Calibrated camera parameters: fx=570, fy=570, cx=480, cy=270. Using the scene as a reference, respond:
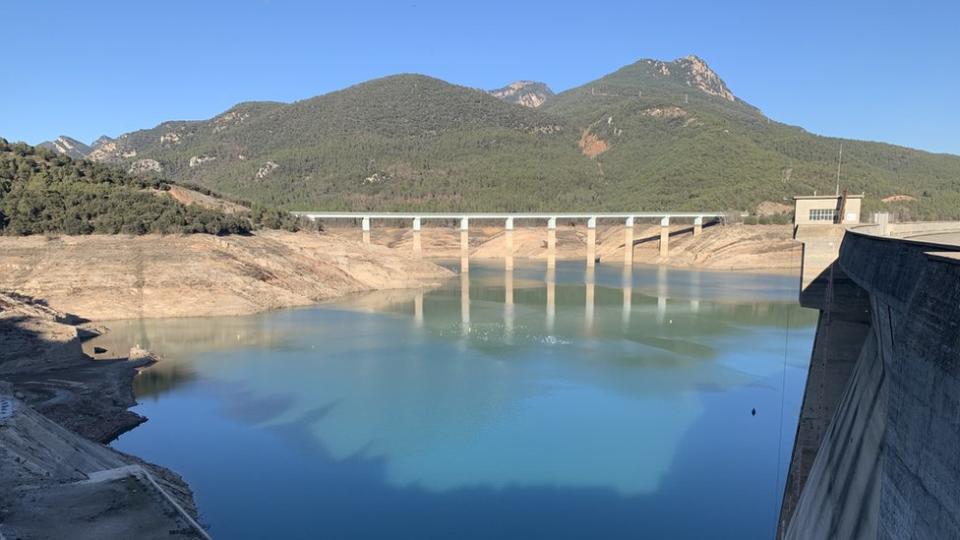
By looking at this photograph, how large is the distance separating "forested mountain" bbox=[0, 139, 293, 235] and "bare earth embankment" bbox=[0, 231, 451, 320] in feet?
5.68

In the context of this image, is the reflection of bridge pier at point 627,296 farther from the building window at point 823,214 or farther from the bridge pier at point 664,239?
the building window at point 823,214

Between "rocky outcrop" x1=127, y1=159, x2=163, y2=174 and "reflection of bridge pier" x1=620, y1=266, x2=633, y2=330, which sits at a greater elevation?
"rocky outcrop" x1=127, y1=159, x2=163, y2=174

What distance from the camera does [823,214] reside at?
23.3 metres

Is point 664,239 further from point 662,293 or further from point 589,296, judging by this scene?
point 589,296

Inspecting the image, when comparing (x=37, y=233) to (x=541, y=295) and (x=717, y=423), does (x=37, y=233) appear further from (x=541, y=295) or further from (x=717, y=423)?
(x=717, y=423)

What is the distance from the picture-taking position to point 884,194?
369 feet

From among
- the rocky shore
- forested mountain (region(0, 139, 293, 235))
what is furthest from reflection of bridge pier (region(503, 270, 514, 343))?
forested mountain (region(0, 139, 293, 235))

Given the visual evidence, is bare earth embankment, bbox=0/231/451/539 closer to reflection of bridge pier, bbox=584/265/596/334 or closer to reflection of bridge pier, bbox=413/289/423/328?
reflection of bridge pier, bbox=413/289/423/328

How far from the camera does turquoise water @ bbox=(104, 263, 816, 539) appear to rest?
18.2 metres

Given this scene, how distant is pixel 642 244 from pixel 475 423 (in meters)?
93.3

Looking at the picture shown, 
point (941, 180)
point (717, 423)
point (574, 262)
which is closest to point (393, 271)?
point (574, 262)

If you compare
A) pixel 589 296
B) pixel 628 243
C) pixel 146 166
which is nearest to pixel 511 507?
pixel 589 296

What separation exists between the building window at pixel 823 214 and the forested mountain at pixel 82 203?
57.3 m

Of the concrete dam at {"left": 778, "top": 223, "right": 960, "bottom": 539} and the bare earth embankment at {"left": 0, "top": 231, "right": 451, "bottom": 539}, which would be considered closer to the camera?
the concrete dam at {"left": 778, "top": 223, "right": 960, "bottom": 539}
